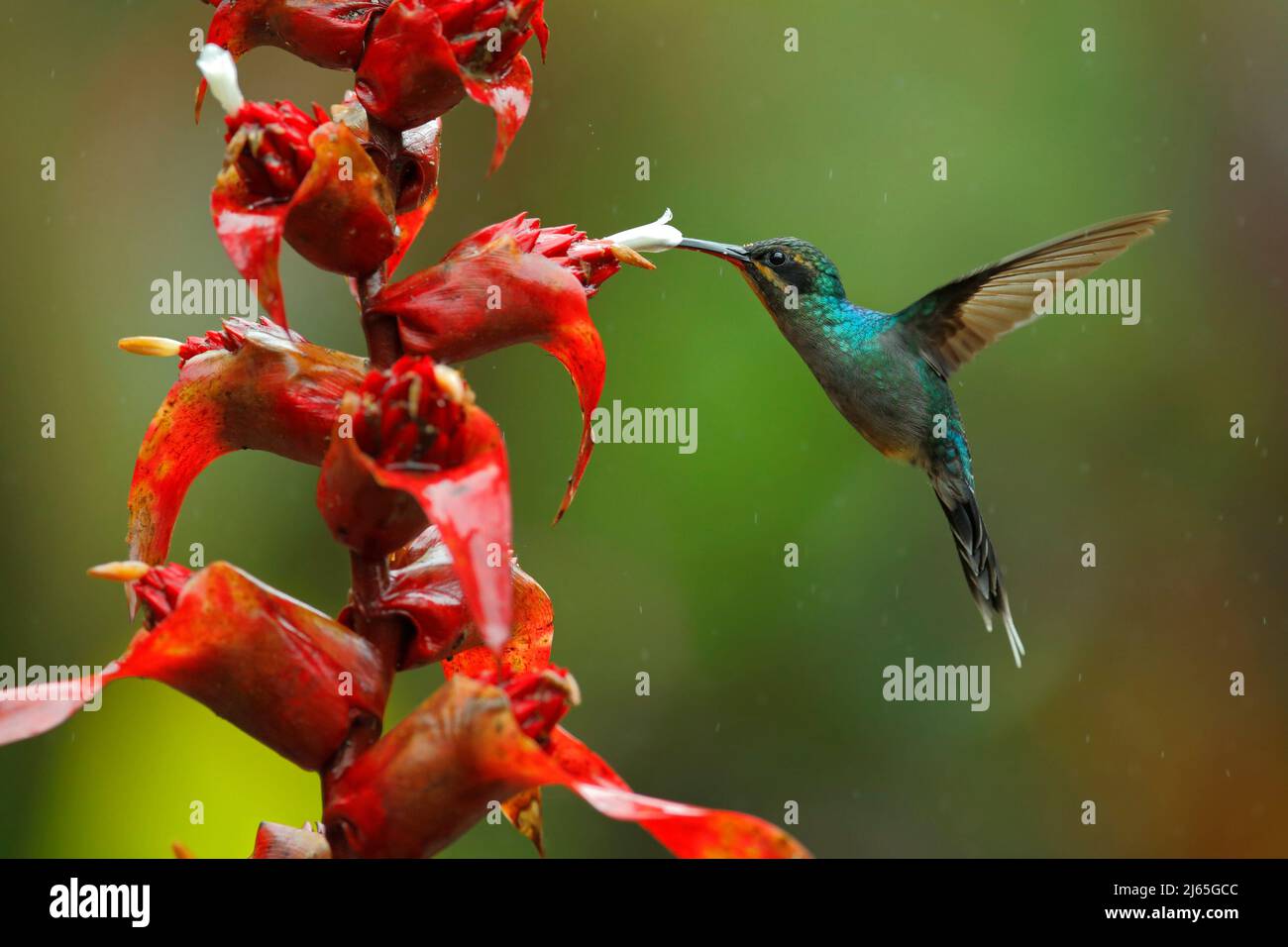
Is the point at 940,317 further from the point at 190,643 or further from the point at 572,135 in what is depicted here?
the point at 190,643

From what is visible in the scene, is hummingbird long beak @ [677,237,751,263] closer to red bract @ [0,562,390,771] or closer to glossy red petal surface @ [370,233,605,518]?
glossy red petal surface @ [370,233,605,518]

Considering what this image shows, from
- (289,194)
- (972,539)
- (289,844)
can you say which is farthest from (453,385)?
(972,539)

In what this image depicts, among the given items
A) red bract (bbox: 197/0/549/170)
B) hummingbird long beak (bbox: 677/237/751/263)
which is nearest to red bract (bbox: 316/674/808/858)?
red bract (bbox: 197/0/549/170)

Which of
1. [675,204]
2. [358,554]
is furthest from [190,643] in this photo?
[675,204]

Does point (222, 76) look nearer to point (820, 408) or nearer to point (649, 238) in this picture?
point (649, 238)

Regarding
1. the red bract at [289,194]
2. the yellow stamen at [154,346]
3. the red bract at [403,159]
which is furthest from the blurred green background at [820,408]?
the red bract at [289,194]

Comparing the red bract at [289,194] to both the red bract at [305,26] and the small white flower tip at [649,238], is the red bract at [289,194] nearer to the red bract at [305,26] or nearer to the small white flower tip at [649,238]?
the red bract at [305,26]

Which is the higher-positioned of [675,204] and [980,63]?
[980,63]
